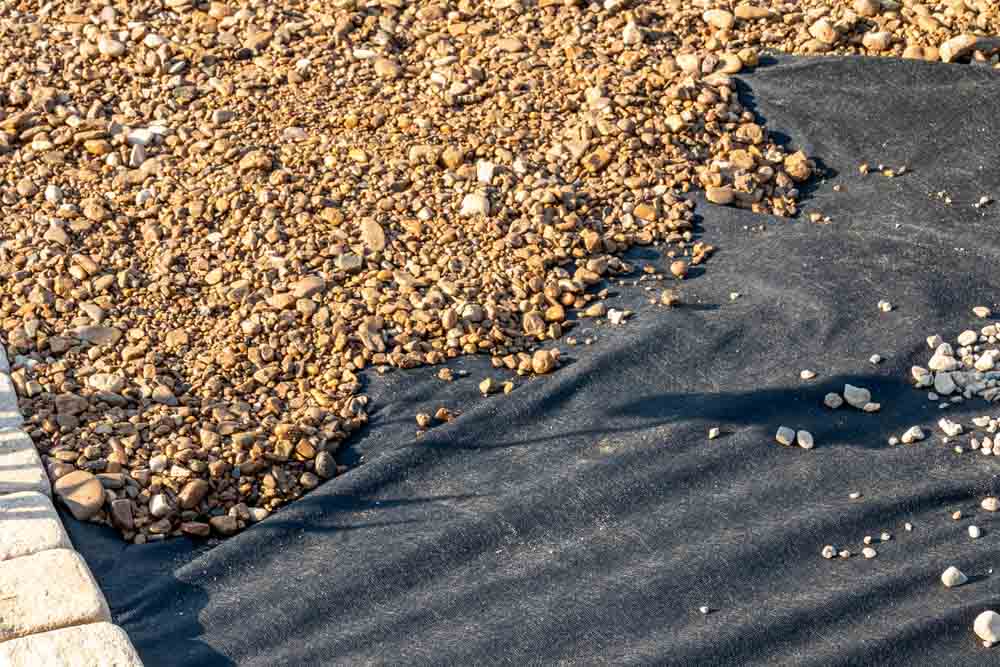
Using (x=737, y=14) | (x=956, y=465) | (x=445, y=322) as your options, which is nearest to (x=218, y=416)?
(x=445, y=322)

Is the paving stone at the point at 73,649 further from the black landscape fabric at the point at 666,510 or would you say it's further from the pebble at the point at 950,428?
the pebble at the point at 950,428

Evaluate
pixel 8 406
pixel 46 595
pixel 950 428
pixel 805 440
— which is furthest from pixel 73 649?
pixel 950 428

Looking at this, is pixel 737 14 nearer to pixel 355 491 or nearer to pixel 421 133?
pixel 421 133

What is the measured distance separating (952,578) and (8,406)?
273 cm

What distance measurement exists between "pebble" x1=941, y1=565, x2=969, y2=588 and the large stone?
88.8 inches

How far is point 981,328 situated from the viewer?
3889mm

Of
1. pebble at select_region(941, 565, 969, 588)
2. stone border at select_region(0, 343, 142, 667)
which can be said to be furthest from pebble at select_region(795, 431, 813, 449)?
stone border at select_region(0, 343, 142, 667)

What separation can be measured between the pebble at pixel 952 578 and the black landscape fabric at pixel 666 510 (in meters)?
0.03

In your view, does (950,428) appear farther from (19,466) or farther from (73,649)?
(19,466)

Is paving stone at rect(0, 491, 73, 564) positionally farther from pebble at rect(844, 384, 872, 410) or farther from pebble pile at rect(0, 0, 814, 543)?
pebble at rect(844, 384, 872, 410)

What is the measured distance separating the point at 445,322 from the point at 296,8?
213 cm

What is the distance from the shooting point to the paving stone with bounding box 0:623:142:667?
306 cm

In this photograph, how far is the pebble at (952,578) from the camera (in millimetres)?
3107

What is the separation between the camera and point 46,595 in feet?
10.6
